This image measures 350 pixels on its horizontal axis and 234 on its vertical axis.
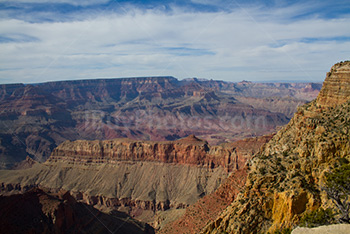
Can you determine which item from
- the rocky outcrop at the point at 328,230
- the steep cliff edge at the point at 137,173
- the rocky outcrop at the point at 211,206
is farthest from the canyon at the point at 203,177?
the rocky outcrop at the point at 328,230

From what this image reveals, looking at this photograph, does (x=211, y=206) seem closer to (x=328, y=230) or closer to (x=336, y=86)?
(x=336, y=86)

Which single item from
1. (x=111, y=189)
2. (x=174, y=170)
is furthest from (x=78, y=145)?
(x=174, y=170)

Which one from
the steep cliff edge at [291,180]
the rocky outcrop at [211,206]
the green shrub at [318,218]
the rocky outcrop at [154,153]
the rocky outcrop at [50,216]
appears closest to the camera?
the green shrub at [318,218]

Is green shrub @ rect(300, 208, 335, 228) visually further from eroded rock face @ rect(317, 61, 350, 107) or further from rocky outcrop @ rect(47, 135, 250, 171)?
rocky outcrop @ rect(47, 135, 250, 171)

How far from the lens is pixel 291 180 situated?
2566 cm

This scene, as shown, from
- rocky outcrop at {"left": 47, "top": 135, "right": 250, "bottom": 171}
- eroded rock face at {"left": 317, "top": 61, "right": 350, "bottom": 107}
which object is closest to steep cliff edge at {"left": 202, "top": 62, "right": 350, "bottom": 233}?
eroded rock face at {"left": 317, "top": 61, "right": 350, "bottom": 107}

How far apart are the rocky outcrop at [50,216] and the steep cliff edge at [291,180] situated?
3878 centimetres

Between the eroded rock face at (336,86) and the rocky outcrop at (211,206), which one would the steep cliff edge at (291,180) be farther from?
the rocky outcrop at (211,206)

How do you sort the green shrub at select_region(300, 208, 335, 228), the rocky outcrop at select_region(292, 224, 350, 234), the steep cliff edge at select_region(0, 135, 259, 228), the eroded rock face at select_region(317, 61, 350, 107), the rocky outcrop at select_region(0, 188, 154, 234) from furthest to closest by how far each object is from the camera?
the steep cliff edge at select_region(0, 135, 259, 228), the rocky outcrop at select_region(0, 188, 154, 234), the eroded rock face at select_region(317, 61, 350, 107), the green shrub at select_region(300, 208, 335, 228), the rocky outcrop at select_region(292, 224, 350, 234)

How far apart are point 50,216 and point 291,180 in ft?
161

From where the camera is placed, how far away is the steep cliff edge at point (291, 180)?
2348 centimetres

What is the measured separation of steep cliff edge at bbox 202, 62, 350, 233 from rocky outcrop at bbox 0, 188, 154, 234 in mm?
38780

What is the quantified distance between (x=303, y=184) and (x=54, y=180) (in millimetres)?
106980

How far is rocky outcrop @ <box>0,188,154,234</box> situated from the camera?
168 ft
